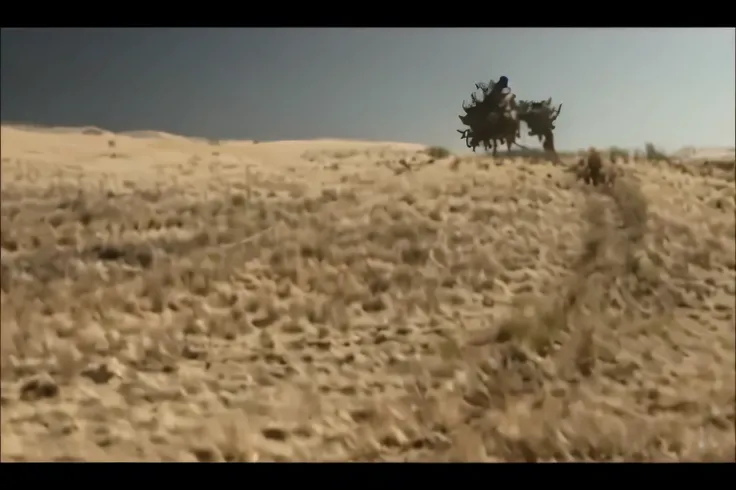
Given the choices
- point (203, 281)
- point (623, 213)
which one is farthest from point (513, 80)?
point (203, 281)

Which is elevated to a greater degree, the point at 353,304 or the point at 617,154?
the point at 617,154

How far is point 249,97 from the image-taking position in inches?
43.7

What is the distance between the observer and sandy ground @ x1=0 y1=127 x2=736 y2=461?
41.0 inches

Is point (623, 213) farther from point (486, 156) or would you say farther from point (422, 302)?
point (422, 302)

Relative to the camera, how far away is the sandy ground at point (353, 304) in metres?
1.04

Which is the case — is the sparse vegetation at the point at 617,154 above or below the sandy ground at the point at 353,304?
above

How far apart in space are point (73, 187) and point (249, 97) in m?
0.36

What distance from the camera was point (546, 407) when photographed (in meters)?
1.06

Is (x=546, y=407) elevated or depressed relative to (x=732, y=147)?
depressed

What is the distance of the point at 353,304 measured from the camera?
1114 millimetres

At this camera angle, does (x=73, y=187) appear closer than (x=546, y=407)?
No

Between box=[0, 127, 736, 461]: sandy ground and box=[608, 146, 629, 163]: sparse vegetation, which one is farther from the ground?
box=[608, 146, 629, 163]: sparse vegetation
